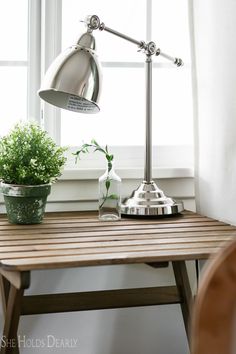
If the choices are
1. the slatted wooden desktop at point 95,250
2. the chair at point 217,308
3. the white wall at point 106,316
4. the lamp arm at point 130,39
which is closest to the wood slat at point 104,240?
the slatted wooden desktop at point 95,250

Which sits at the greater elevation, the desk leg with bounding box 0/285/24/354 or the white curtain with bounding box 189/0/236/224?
the white curtain with bounding box 189/0/236/224

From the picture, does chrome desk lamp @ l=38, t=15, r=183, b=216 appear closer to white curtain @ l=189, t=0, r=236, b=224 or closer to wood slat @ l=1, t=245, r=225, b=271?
white curtain @ l=189, t=0, r=236, b=224

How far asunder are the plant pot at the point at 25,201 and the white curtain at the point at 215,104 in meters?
0.52

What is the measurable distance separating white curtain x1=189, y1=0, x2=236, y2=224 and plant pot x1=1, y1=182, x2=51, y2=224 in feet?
1.71

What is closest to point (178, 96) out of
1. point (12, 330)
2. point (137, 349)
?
point (137, 349)

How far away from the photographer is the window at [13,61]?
2.10m

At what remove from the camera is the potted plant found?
1748 millimetres

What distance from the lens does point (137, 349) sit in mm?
2133

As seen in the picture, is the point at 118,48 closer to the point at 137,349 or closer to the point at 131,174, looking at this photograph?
the point at 131,174

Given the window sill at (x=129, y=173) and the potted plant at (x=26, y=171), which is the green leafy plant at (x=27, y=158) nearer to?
the potted plant at (x=26, y=171)

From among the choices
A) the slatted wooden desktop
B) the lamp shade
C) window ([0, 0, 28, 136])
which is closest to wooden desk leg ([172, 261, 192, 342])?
the slatted wooden desktop

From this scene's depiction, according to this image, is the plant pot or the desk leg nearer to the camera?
the desk leg

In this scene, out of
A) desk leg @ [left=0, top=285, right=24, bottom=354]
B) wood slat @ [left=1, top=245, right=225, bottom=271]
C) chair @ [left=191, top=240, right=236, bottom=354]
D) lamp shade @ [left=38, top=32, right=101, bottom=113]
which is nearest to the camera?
chair @ [left=191, top=240, right=236, bottom=354]

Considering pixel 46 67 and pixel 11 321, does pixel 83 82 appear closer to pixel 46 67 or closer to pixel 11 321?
pixel 46 67
